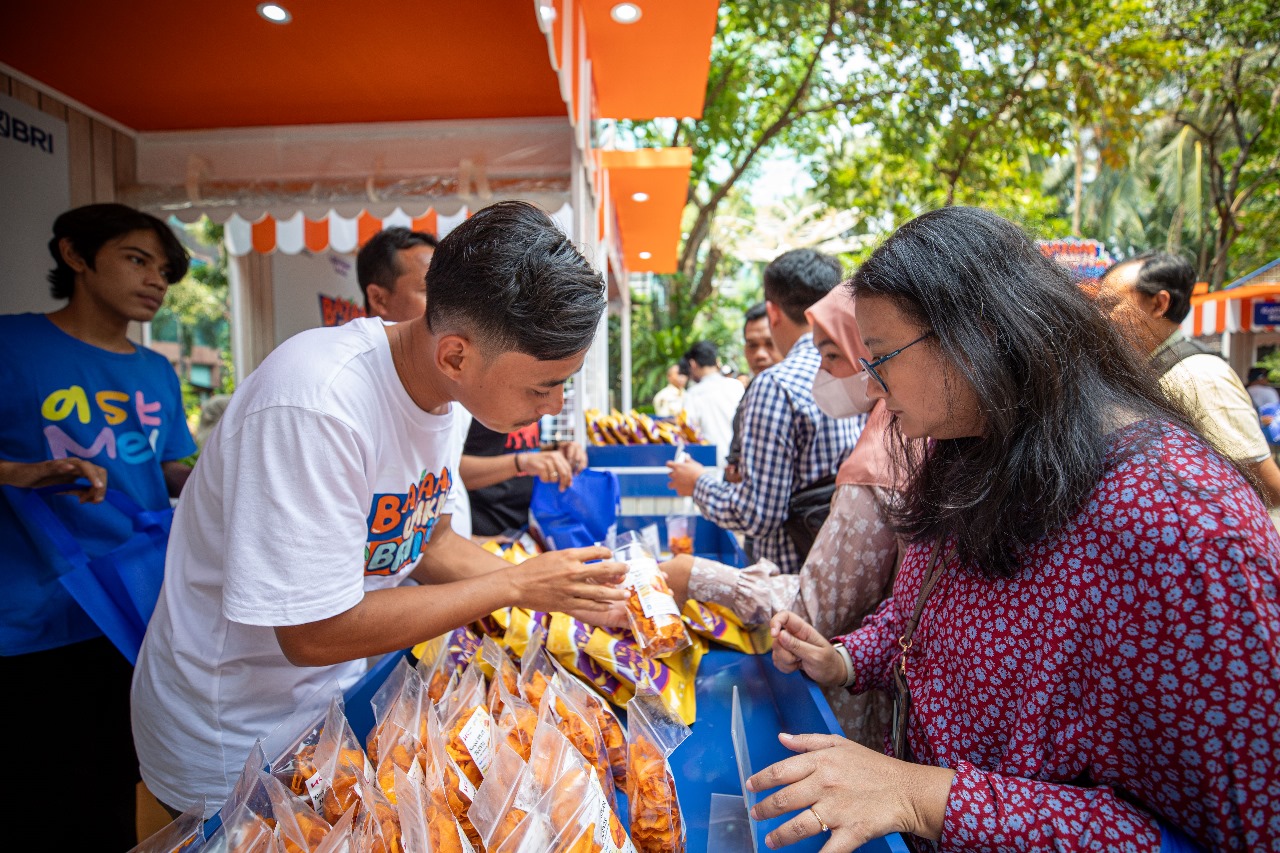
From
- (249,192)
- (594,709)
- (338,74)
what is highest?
(338,74)

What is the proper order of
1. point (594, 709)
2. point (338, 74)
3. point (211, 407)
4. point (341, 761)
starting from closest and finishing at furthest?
point (341, 761)
point (594, 709)
point (338, 74)
point (211, 407)

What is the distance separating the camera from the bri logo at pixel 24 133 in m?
3.08

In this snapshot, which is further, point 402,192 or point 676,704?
point 402,192

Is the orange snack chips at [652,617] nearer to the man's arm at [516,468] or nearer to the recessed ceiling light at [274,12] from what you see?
the man's arm at [516,468]

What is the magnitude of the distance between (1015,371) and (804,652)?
768 millimetres

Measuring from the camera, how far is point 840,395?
2.15m

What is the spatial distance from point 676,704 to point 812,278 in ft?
6.12

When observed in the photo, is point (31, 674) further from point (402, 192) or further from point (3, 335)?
point (402, 192)

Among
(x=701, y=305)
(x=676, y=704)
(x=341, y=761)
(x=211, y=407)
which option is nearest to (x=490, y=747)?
(x=341, y=761)

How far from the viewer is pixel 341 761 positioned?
3.65 ft

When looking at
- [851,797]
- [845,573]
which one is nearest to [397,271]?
[845,573]

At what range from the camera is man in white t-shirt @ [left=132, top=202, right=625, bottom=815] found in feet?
3.76

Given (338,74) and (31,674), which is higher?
(338,74)

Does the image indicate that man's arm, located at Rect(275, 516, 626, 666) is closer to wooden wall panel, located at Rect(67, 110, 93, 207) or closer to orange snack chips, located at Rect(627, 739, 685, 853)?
orange snack chips, located at Rect(627, 739, 685, 853)
